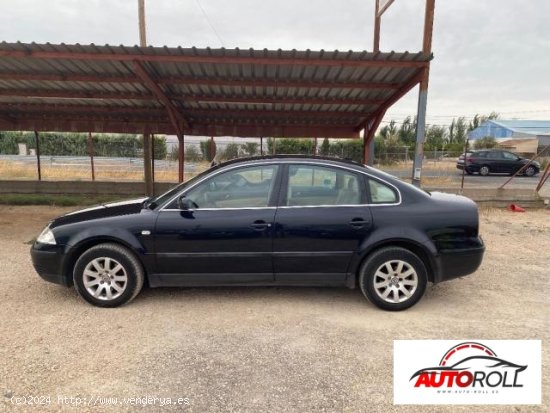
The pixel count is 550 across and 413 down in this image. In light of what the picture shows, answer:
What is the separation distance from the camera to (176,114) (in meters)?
8.62

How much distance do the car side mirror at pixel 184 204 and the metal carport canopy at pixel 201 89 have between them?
2.92 meters

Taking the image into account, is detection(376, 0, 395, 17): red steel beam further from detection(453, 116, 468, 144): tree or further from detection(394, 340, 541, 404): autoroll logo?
detection(453, 116, 468, 144): tree

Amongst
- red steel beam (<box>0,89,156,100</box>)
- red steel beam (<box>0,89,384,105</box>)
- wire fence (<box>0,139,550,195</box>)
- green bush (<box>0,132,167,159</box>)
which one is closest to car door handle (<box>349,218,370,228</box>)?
red steel beam (<box>0,89,384,105</box>)

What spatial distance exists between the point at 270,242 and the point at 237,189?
67 centimetres

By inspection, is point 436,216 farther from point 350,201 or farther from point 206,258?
point 206,258

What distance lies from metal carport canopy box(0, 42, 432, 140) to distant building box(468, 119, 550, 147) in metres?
45.2

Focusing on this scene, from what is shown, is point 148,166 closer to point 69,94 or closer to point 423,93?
point 69,94

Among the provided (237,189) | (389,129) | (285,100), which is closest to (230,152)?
(285,100)

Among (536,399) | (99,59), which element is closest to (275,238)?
(536,399)

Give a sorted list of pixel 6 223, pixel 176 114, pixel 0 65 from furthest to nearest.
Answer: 1. pixel 176 114
2. pixel 6 223
3. pixel 0 65

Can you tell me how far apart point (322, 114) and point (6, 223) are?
7.40 metres

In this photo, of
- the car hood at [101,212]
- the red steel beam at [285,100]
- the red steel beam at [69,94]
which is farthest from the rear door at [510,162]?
the car hood at [101,212]

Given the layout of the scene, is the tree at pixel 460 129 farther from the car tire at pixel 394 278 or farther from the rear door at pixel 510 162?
the car tire at pixel 394 278

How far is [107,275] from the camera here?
3.84 meters
